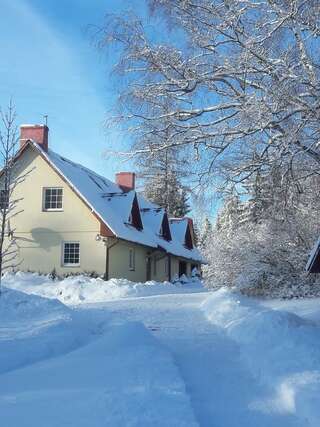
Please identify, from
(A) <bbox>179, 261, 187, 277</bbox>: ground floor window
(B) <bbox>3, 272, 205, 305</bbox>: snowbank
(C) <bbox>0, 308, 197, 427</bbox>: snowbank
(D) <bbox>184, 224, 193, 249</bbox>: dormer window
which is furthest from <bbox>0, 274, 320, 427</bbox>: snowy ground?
(D) <bbox>184, 224, 193, 249</bbox>: dormer window

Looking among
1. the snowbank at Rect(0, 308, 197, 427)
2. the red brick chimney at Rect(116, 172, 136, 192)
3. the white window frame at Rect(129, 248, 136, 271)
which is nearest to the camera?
the snowbank at Rect(0, 308, 197, 427)

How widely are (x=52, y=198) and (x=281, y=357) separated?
2167 cm

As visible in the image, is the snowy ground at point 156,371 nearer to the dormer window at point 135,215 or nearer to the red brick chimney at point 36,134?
the red brick chimney at point 36,134

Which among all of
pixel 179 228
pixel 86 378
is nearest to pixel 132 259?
pixel 179 228

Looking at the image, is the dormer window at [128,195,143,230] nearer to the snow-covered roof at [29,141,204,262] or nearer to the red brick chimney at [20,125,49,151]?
the snow-covered roof at [29,141,204,262]

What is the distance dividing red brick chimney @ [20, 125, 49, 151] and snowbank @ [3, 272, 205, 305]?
7022 mm

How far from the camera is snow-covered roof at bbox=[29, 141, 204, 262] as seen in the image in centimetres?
2723

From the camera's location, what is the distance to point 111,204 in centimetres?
3053

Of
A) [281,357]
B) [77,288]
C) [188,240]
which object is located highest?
[188,240]

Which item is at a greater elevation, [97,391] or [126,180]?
[126,180]


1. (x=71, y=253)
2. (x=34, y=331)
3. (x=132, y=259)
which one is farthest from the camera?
(x=132, y=259)

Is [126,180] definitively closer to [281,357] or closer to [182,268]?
[182,268]

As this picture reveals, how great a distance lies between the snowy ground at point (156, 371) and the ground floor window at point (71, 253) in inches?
552

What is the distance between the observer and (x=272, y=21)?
31.2ft
